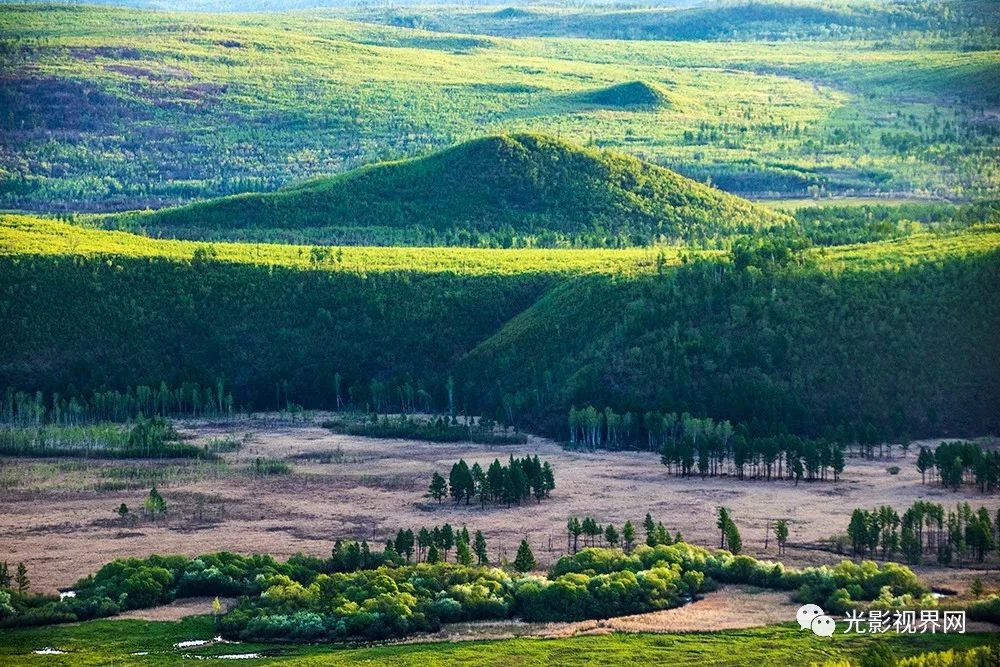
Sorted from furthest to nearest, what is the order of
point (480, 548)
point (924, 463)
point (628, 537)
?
1. point (924, 463)
2. point (628, 537)
3. point (480, 548)

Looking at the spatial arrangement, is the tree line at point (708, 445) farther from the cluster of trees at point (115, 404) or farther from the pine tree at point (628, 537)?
the cluster of trees at point (115, 404)

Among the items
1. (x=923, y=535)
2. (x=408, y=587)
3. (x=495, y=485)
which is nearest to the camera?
(x=408, y=587)

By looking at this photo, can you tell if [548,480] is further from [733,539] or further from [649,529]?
[733,539]

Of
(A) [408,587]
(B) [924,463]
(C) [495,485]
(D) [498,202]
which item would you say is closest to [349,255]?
(D) [498,202]

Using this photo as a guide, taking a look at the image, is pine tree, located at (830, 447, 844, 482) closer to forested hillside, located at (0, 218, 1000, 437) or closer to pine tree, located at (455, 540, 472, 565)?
forested hillside, located at (0, 218, 1000, 437)

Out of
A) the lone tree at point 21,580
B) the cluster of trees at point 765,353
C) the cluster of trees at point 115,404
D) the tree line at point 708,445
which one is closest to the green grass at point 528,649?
the lone tree at point 21,580

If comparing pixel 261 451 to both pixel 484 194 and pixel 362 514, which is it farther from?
pixel 484 194
